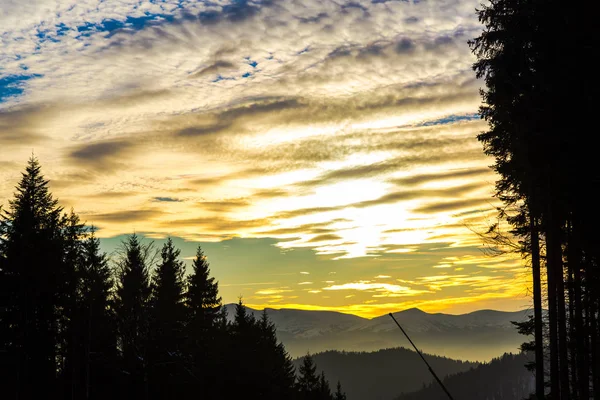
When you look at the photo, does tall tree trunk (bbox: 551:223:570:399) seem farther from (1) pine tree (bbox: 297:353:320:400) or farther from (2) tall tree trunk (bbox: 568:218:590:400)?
(1) pine tree (bbox: 297:353:320:400)

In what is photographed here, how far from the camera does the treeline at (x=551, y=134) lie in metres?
13.6

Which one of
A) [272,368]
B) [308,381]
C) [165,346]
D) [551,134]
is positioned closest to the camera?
[551,134]

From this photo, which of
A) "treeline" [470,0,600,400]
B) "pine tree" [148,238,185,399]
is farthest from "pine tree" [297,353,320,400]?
"treeline" [470,0,600,400]

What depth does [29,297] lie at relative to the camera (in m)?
33.4

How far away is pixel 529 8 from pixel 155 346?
29112mm

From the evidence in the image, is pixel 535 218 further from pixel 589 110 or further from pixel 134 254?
pixel 134 254

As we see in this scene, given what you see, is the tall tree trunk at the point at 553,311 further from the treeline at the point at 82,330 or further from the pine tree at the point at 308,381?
the pine tree at the point at 308,381

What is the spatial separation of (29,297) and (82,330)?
513 centimetres

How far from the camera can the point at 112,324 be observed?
124 feet

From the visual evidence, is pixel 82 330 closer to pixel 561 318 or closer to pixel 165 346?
pixel 165 346

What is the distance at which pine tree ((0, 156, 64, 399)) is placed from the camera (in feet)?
106

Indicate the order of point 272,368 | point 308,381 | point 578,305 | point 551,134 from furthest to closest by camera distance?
point 308,381
point 272,368
point 578,305
point 551,134

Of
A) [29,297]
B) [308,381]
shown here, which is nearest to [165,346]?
[29,297]

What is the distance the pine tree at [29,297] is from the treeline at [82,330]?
0.06 meters
